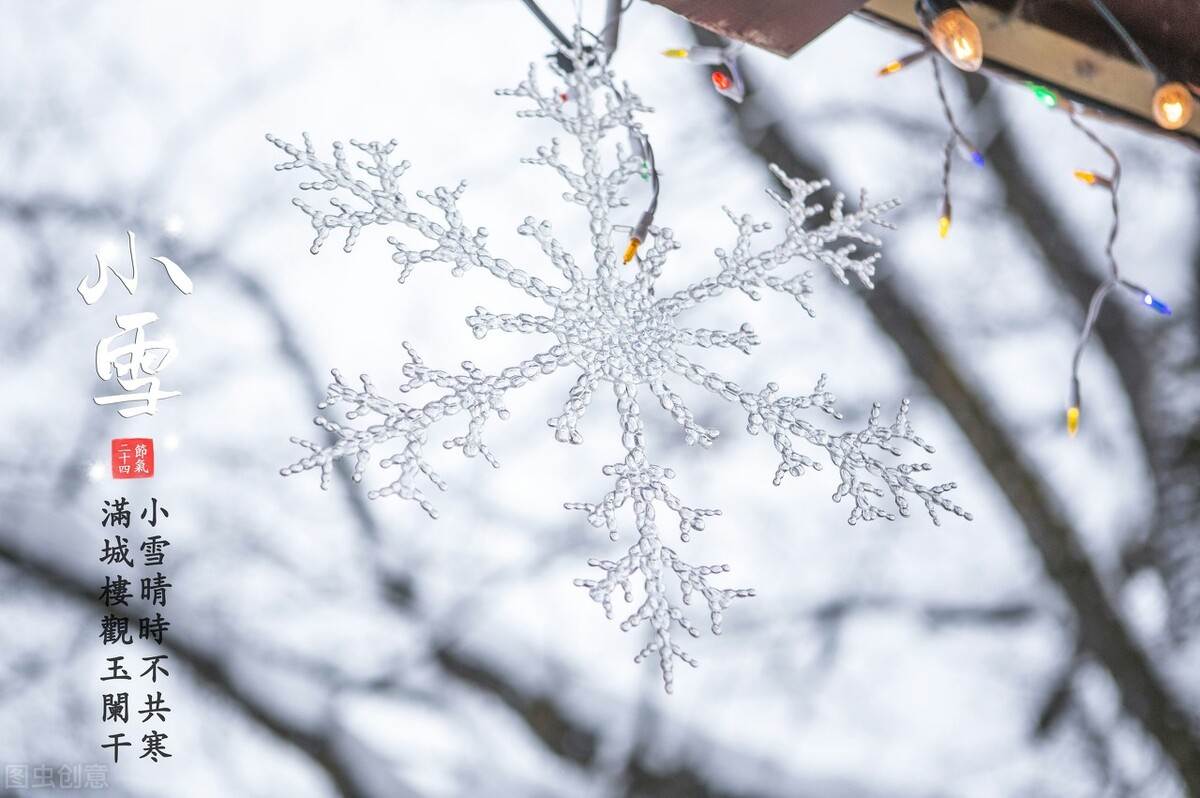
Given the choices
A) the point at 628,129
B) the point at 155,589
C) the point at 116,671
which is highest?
the point at 628,129

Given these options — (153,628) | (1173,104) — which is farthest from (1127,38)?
(153,628)

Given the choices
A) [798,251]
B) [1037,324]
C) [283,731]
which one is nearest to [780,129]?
[1037,324]

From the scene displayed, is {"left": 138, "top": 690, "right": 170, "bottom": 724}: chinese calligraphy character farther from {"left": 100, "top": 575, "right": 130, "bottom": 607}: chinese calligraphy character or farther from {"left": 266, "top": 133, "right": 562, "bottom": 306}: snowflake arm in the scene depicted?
{"left": 266, "top": 133, "right": 562, "bottom": 306}: snowflake arm

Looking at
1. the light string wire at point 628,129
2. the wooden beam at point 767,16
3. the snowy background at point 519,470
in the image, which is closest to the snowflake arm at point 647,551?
the light string wire at point 628,129

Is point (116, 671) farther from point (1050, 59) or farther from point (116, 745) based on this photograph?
point (1050, 59)

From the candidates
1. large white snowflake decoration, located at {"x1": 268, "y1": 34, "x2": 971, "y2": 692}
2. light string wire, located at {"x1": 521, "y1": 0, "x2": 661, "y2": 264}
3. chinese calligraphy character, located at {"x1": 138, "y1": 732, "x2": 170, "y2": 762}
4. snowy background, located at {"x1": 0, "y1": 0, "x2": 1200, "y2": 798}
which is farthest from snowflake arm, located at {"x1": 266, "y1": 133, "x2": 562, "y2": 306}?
chinese calligraphy character, located at {"x1": 138, "y1": 732, "x2": 170, "y2": 762}

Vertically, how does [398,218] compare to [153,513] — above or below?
below

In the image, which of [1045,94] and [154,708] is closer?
[1045,94]
